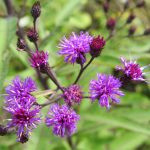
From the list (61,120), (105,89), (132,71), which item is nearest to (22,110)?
(61,120)

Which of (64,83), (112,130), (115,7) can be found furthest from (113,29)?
(115,7)

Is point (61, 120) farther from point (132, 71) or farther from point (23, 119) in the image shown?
point (132, 71)

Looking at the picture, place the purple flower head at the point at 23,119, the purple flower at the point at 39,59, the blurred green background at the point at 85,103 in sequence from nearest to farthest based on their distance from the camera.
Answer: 1. the purple flower head at the point at 23,119
2. the purple flower at the point at 39,59
3. the blurred green background at the point at 85,103

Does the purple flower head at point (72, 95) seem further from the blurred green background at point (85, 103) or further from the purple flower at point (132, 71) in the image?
the blurred green background at point (85, 103)

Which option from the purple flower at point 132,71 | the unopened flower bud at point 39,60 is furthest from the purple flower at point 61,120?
the purple flower at point 132,71

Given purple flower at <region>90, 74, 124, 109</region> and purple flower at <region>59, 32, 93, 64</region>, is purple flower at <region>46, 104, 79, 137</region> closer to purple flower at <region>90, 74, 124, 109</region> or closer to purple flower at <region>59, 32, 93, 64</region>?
purple flower at <region>90, 74, 124, 109</region>

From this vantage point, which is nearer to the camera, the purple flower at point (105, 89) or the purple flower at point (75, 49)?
the purple flower at point (105, 89)

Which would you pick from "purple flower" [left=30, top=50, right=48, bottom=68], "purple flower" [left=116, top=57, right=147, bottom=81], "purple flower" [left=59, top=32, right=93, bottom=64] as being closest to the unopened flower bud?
"purple flower" [left=30, top=50, right=48, bottom=68]
